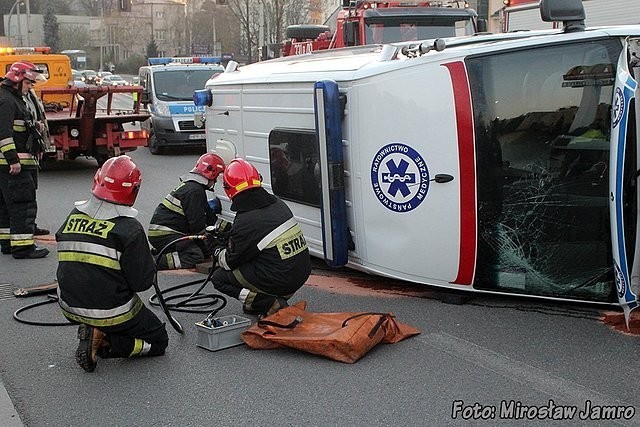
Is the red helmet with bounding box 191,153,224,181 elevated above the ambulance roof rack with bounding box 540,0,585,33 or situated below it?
below

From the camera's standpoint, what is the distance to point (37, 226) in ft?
31.3

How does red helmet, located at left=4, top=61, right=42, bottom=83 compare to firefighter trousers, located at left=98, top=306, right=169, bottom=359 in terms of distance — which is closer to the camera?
firefighter trousers, located at left=98, top=306, right=169, bottom=359

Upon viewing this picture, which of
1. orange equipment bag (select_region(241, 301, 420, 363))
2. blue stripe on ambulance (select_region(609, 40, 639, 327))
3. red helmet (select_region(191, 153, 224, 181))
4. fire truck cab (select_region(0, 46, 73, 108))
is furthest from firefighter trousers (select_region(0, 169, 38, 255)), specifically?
fire truck cab (select_region(0, 46, 73, 108))

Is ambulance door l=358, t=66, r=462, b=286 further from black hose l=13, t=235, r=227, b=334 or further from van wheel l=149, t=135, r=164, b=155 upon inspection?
van wheel l=149, t=135, r=164, b=155

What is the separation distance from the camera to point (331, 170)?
236 inches

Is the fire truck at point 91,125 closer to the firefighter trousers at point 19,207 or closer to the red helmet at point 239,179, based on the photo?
the firefighter trousers at point 19,207

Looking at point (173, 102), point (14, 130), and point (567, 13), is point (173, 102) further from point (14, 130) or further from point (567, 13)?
point (567, 13)

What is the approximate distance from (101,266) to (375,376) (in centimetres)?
179

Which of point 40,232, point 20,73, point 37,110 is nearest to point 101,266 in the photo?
point 20,73

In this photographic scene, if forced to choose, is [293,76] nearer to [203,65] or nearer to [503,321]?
[503,321]

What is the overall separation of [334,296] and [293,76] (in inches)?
78.7

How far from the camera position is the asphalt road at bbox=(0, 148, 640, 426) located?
4.01m

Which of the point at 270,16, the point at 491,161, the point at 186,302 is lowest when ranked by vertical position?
the point at 186,302

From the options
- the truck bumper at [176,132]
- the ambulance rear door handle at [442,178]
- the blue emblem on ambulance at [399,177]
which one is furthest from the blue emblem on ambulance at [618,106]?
the truck bumper at [176,132]
